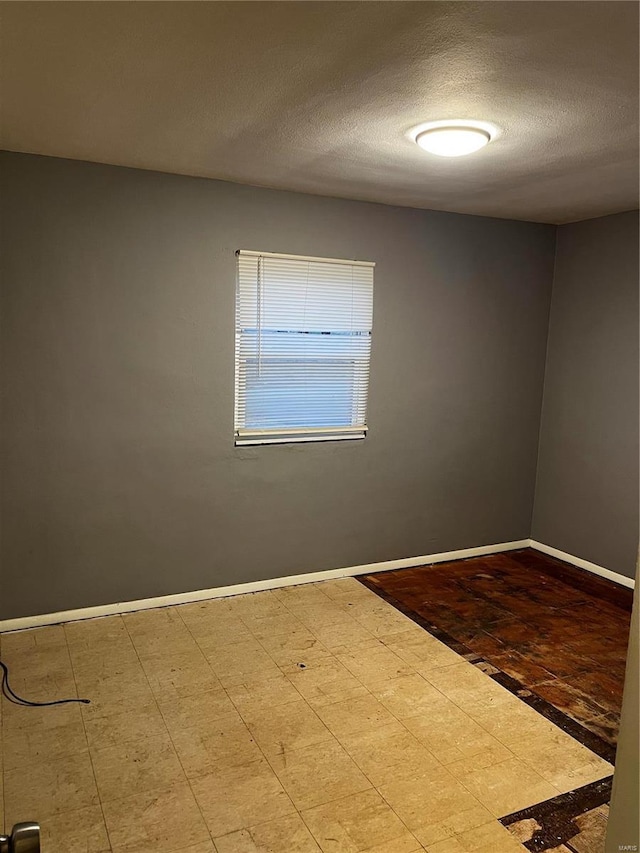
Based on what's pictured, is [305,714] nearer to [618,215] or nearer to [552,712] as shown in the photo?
[552,712]

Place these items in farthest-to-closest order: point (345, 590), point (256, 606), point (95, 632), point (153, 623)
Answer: point (345, 590) < point (256, 606) < point (153, 623) < point (95, 632)

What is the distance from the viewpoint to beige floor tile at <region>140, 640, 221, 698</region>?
3070 mm

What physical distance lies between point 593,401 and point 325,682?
9.61 feet

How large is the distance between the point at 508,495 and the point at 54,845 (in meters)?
3.94

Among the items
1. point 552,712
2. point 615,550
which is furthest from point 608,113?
point 615,550

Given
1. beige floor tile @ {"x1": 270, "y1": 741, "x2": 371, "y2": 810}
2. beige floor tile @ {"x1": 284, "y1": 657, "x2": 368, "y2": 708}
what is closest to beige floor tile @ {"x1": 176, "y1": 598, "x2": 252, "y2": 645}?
beige floor tile @ {"x1": 284, "y1": 657, "x2": 368, "y2": 708}

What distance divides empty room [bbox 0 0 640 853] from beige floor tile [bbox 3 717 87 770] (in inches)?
0.6

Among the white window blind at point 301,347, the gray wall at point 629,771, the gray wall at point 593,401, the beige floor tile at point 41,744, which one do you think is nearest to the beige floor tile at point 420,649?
the white window blind at point 301,347

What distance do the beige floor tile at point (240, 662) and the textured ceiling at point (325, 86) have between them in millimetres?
2553

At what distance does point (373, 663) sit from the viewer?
3373 millimetres

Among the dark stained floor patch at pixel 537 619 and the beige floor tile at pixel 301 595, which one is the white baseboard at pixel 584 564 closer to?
the dark stained floor patch at pixel 537 619

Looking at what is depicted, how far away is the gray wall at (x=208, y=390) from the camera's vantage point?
11.5 feet

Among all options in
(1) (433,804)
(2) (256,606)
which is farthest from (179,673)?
(1) (433,804)

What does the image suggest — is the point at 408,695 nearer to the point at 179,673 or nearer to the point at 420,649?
the point at 420,649
